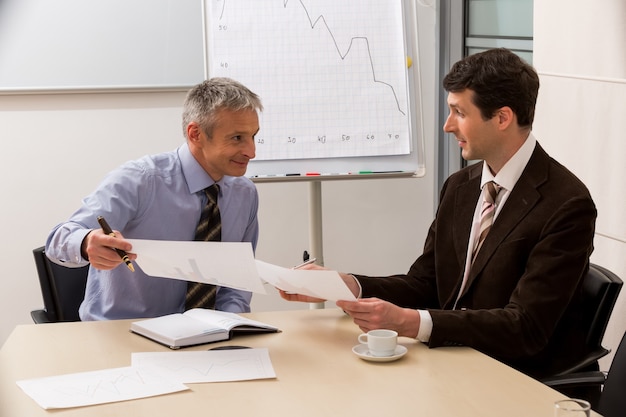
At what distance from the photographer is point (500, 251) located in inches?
84.6

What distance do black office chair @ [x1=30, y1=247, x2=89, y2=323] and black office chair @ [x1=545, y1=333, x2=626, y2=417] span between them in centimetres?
154

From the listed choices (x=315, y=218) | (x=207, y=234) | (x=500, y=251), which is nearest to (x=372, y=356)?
(x=500, y=251)

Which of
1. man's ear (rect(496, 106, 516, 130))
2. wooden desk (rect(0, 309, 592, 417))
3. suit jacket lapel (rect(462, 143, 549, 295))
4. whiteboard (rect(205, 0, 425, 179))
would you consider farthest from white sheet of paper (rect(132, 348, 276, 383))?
whiteboard (rect(205, 0, 425, 179))

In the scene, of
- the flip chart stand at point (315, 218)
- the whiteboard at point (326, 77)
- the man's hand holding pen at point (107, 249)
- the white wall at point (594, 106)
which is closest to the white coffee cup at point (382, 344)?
the man's hand holding pen at point (107, 249)

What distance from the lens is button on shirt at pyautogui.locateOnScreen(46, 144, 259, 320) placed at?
2477 millimetres

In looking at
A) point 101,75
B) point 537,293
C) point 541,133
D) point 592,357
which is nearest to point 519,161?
point 537,293

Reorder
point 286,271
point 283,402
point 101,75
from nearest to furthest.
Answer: point 283,402 → point 286,271 → point 101,75

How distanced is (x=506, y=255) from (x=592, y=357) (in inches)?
12.8

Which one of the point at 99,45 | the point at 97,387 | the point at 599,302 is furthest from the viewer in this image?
the point at 99,45

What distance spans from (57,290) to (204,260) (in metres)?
0.92

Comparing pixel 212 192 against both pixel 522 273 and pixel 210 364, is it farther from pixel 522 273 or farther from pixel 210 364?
pixel 522 273

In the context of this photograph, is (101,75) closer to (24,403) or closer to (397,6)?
(397,6)

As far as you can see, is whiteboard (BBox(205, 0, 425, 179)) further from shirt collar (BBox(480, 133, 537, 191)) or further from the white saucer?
the white saucer

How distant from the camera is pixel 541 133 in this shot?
3098mm
